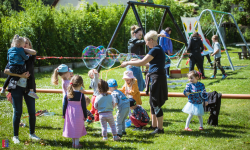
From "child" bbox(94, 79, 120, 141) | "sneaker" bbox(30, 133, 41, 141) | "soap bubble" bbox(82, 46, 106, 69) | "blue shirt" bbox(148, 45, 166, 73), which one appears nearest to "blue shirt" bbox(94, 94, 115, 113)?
"child" bbox(94, 79, 120, 141)

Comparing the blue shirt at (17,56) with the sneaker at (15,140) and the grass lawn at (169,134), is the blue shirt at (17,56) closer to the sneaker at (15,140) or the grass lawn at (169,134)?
the sneaker at (15,140)

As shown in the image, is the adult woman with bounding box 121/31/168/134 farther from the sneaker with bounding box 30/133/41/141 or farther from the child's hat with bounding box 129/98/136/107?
the sneaker with bounding box 30/133/41/141

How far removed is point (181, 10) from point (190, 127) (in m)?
23.6

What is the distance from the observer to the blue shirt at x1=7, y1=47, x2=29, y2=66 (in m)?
4.50

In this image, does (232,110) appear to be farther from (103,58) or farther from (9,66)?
(9,66)

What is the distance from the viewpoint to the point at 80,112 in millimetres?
4477

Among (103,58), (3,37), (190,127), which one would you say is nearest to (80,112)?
(190,127)

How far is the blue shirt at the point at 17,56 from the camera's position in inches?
177

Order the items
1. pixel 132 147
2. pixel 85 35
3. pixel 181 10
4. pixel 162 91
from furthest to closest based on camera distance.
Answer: pixel 181 10 → pixel 85 35 → pixel 162 91 → pixel 132 147

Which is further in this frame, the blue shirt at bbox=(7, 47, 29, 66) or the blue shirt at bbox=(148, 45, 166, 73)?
the blue shirt at bbox=(148, 45, 166, 73)

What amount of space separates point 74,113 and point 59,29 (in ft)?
42.1

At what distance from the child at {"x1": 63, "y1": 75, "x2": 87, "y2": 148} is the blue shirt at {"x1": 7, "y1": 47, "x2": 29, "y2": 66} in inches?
39.6

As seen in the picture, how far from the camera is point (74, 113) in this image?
175 inches

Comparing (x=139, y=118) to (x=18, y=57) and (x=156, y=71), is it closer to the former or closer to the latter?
(x=156, y=71)
